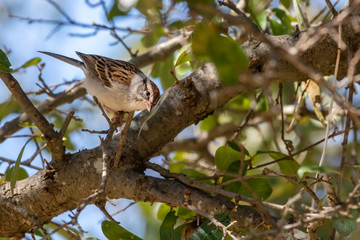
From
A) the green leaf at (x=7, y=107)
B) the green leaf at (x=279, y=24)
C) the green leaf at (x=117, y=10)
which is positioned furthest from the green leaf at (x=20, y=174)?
the green leaf at (x=279, y=24)

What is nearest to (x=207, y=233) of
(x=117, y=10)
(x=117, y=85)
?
(x=117, y=10)

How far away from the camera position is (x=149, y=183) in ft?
7.84

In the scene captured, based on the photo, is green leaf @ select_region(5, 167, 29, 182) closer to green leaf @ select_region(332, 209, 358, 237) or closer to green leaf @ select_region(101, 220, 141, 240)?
green leaf @ select_region(101, 220, 141, 240)

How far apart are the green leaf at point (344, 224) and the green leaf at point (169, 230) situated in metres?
0.96

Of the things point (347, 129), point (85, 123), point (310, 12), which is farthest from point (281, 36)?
point (85, 123)

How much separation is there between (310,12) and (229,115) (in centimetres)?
153

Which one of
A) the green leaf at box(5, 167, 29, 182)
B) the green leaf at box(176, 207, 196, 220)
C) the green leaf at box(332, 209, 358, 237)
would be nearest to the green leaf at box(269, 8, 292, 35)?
the green leaf at box(176, 207, 196, 220)

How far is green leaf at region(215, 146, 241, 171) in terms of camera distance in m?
2.63

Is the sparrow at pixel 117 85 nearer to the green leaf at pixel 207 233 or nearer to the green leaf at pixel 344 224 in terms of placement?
the green leaf at pixel 207 233

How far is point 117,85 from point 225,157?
1.44 metres

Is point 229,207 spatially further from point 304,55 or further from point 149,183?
point 304,55

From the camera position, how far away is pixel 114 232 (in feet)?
7.36

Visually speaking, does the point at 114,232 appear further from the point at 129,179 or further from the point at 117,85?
the point at 117,85

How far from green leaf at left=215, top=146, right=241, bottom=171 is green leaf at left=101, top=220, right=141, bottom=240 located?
2.32 feet
